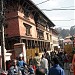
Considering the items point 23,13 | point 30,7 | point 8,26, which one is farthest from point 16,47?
point 30,7

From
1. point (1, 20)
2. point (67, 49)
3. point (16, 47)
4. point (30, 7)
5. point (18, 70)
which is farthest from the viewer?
point (67, 49)

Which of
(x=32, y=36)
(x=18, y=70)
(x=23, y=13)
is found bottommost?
(x=18, y=70)

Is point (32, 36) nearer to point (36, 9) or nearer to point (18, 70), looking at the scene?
point (36, 9)

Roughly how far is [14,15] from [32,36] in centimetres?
694

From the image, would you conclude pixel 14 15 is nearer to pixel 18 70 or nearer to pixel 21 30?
pixel 21 30

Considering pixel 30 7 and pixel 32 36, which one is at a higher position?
pixel 30 7

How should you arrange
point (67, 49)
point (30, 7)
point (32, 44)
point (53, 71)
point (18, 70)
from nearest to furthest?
point (53, 71) < point (18, 70) < point (30, 7) < point (32, 44) < point (67, 49)

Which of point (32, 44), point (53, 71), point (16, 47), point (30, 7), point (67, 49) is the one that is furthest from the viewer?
point (67, 49)

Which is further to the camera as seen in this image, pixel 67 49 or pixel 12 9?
pixel 67 49

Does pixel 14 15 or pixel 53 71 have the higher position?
pixel 14 15

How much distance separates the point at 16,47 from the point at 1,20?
28.1 feet

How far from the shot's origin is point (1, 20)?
12.9 meters

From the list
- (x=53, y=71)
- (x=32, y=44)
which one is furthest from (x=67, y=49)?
(x=53, y=71)

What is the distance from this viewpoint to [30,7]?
98.2 ft
